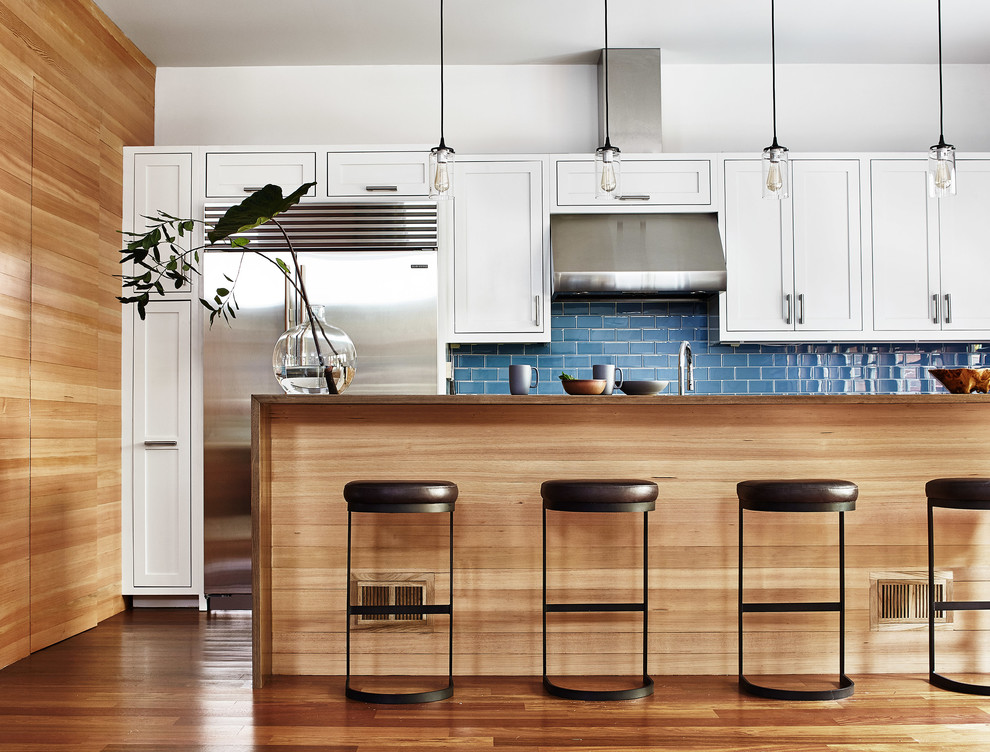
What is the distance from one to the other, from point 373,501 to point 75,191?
7.64 feet

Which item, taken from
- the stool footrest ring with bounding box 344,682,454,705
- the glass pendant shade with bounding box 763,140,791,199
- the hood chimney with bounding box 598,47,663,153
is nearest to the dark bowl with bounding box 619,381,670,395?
→ the glass pendant shade with bounding box 763,140,791,199

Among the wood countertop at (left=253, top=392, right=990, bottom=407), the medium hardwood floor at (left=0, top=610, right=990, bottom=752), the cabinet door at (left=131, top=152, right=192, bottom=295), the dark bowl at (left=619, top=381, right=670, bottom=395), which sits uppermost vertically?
the cabinet door at (left=131, top=152, right=192, bottom=295)

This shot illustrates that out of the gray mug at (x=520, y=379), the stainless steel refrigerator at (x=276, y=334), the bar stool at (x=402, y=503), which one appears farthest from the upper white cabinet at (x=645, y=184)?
the bar stool at (x=402, y=503)

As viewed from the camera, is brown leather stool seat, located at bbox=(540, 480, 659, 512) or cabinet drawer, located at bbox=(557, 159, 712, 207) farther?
cabinet drawer, located at bbox=(557, 159, 712, 207)

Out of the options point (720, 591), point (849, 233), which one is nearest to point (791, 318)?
point (849, 233)

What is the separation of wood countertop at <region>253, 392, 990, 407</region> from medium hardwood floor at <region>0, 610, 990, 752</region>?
0.98 m

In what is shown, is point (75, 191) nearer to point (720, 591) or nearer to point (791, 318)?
point (720, 591)

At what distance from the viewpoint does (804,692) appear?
2.77m

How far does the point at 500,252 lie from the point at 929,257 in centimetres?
231

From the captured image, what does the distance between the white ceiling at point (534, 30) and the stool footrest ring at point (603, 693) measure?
126 inches

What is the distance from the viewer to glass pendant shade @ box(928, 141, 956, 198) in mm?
3006

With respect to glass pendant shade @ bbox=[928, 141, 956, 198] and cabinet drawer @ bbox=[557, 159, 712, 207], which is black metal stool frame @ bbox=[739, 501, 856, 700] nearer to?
glass pendant shade @ bbox=[928, 141, 956, 198]

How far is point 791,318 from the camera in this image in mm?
4492

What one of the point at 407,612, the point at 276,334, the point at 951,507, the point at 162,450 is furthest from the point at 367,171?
the point at 951,507
